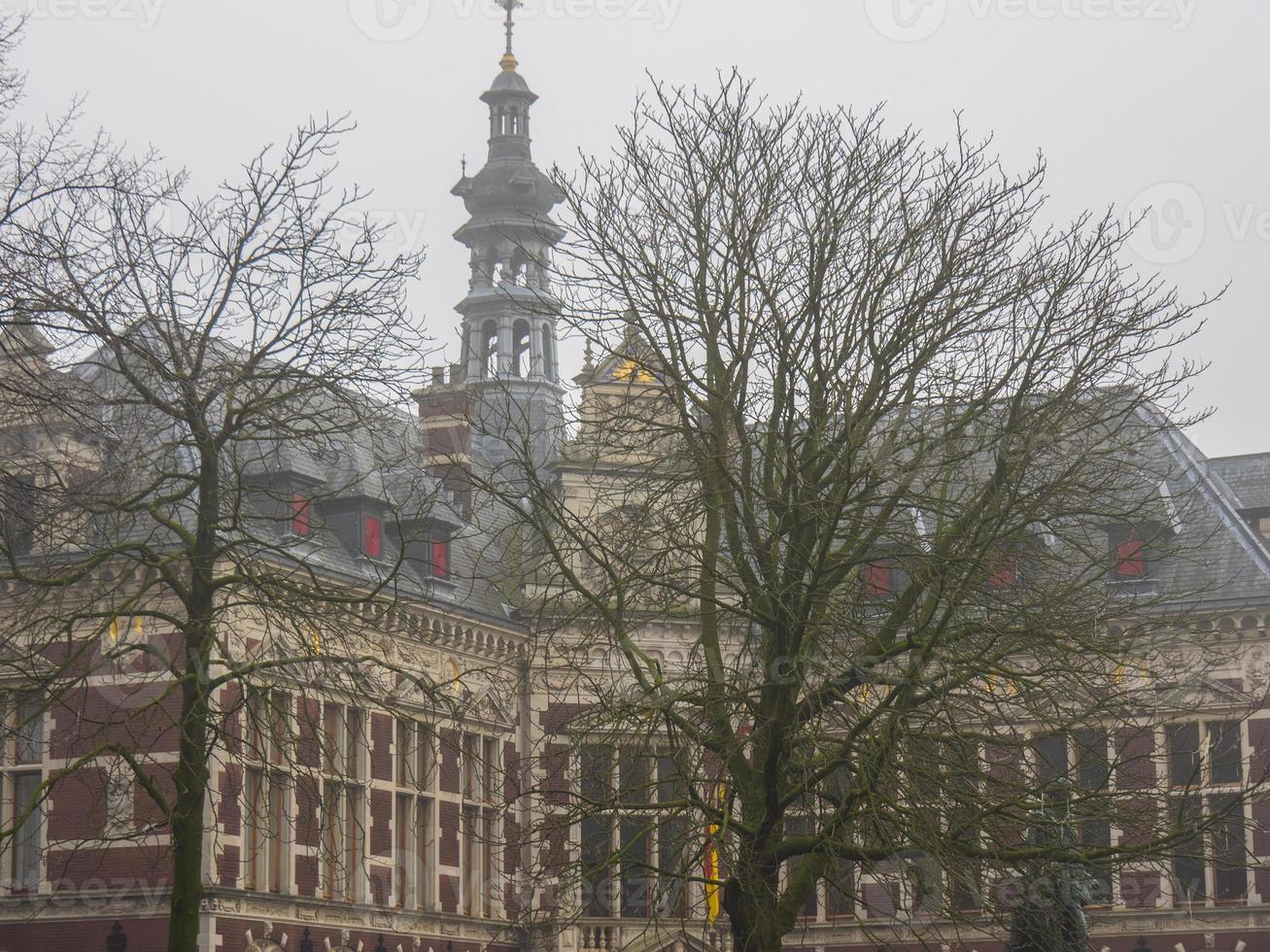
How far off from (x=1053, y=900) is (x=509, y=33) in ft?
130

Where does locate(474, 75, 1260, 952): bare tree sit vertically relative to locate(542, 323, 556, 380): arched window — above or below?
below

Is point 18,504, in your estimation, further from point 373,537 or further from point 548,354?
point 548,354

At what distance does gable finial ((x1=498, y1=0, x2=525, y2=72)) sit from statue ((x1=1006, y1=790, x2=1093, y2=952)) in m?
37.1

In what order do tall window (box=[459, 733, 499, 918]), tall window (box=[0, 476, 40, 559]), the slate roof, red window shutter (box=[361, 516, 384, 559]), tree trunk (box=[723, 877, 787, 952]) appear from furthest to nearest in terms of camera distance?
the slate roof, tall window (box=[459, 733, 499, 918]), red window shutter (box=[361, 516, 384, 559]), tree trunk (box=[723, 877, 787, 952]), tall window (box=[0, 476, 40, 559])

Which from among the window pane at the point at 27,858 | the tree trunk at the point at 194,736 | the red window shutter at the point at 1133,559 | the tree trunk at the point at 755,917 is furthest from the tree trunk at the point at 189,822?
the window pane at the point at 27,858

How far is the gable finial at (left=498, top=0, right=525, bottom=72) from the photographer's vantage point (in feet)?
172

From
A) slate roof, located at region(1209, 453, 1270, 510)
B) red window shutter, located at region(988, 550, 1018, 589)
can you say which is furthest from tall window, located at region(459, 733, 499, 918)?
red window shutter, located at region(988, 550, 1018, 589)

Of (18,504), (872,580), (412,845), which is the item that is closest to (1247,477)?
(412,845)

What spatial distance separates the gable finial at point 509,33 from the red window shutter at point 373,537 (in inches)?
848

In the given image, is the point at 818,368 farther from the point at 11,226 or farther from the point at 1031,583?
the point at 11,226

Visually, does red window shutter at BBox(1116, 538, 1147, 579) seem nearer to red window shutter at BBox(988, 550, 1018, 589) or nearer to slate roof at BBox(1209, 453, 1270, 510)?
red window shutter at BBox(988, 550, 1018, 589)

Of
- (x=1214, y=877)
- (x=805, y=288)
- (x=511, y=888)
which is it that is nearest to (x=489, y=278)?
(x=511, y=888)

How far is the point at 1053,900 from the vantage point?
17562 mm

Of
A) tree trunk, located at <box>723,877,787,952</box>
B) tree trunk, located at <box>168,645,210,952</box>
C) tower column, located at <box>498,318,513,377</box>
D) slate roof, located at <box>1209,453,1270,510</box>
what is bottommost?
tree trunk, located at <box>723,877,787,952</box>
